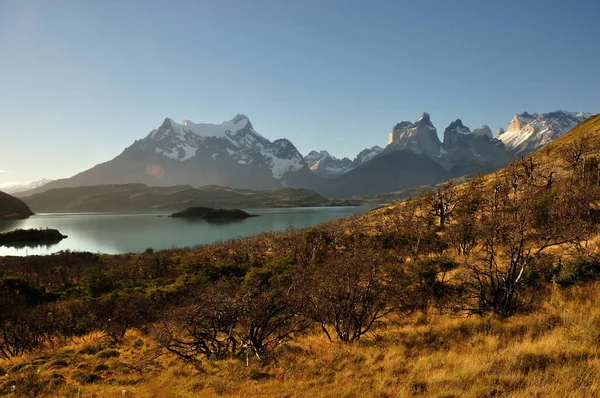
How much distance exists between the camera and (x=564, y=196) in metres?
28.2

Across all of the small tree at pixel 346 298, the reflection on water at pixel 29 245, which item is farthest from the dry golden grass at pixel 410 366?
the reflection on water at pixel 29 245

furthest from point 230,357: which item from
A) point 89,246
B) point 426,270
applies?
point 89,246

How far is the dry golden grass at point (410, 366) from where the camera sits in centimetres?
820

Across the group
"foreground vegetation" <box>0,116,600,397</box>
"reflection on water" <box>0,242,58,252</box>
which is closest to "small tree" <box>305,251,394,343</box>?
"foreground vegetation" <box>0,116,600,397</box>

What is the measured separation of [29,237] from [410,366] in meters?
144

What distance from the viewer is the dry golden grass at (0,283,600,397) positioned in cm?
820

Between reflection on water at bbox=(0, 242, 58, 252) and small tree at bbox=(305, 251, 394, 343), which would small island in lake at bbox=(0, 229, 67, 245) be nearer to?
reflection on water at bbox=(0, 242, 58, 252)

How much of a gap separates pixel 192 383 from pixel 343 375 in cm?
549

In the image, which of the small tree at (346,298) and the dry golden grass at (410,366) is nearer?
the dry golden grass at (410,366)

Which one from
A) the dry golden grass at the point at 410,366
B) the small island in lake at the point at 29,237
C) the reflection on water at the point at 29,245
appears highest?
the dry golden grass at the point at 410,366

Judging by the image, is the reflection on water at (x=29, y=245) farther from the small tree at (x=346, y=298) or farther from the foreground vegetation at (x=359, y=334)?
the small tree at (x=346, y=298)

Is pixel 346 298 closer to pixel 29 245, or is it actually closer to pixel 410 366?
pixel 410 366

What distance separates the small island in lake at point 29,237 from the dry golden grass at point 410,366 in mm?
122861

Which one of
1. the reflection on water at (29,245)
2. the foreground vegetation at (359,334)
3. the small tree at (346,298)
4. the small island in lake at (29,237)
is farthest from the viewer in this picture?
the small island in lake at (29,237)
